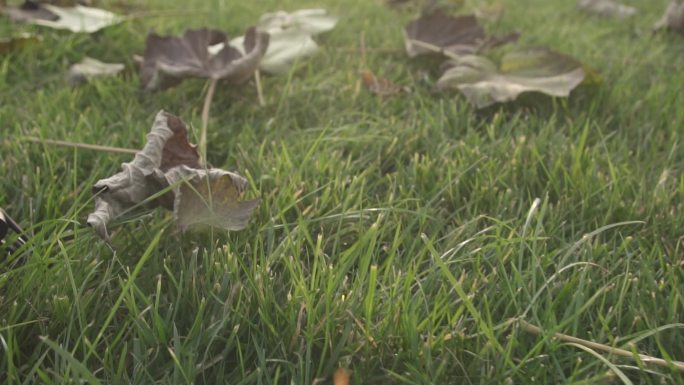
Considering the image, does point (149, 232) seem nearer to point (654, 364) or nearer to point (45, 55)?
point (654, 364)

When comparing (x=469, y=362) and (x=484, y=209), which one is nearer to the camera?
(x=469, y=362)

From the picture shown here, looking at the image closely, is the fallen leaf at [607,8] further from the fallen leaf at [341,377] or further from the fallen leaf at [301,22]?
the fallen leaf at [341,377]

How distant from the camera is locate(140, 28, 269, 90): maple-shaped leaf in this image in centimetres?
154

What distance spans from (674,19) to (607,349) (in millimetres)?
1989

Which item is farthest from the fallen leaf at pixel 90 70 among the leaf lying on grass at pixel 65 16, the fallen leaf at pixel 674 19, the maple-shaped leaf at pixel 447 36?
the fallen leaf at pixel 674 19

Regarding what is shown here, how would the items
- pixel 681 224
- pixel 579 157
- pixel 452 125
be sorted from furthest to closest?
pixel 452 125, pixel 579 157, pixel 681 224

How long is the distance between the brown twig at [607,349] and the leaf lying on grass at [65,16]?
1.62 metres

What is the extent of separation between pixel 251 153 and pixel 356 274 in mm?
500

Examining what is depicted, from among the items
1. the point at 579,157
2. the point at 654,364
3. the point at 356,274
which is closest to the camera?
the point at 654,364

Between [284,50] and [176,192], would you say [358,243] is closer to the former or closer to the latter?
[176,192]

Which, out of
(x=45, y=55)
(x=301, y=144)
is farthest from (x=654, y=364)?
(x=45, y=55)

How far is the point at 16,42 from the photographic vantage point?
1789 mm

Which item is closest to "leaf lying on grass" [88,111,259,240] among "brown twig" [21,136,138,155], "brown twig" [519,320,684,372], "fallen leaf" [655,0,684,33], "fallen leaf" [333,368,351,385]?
"brown twig" [21,136,138,155]

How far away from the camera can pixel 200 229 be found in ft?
3.30
